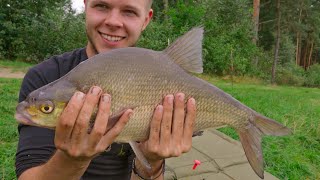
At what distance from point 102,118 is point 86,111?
0.28 ft

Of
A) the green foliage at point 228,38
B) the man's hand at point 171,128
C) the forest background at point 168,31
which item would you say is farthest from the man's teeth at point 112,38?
the green foliage at point 228,38

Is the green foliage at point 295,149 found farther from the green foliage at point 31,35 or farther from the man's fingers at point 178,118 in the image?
the green foliage at point 31,35

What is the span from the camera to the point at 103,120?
5.78ft

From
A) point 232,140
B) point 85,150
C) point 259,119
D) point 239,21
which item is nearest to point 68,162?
point 85,150

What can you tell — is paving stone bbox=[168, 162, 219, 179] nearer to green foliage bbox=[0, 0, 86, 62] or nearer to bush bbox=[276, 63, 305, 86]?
green foliage bbox=[0, 0, 86, 62]

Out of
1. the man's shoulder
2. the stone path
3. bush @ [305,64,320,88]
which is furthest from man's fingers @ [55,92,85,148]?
bush @ [305,64,320,88]

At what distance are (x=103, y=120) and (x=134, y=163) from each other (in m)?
0.87

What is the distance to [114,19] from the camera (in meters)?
2.56

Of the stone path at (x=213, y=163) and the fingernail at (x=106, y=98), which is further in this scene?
the stone path at (x=213, y=163)

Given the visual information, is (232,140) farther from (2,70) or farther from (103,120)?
(2,70)

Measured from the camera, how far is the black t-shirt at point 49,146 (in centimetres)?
220

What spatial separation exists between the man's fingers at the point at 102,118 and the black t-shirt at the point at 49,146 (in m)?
0.56

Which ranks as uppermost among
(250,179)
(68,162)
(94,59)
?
(94,59)

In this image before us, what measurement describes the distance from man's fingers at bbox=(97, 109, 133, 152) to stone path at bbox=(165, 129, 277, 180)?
6.99 feet
